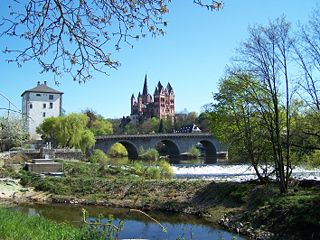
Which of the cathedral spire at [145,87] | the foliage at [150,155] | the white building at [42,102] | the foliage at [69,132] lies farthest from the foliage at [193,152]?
the cathedral spire at [145,87]

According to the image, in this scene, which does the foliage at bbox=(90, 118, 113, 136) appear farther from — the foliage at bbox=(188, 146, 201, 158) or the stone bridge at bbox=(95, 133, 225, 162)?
the foliage at bbox=(188, 146, 201, 158)

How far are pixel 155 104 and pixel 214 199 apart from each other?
128136mm

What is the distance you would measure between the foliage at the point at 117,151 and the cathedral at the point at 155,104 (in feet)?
211

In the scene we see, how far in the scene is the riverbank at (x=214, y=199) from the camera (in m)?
16.3

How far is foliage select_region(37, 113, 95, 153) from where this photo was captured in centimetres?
5797

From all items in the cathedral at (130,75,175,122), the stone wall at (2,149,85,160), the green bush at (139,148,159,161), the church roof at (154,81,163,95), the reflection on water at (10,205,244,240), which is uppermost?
the church roof at (154,81,163,95)

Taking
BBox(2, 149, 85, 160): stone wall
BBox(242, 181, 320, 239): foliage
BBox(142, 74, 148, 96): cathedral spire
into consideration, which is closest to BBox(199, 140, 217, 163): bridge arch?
BBox(2, 149, 85, 160): stone wall

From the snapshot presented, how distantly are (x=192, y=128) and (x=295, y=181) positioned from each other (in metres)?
90.2

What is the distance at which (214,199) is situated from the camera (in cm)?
2338

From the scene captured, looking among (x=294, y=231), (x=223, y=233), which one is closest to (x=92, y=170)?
(x=223, y=233)

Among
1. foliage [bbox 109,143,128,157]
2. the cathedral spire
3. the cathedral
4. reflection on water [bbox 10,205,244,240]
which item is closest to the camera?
reflection on water [bbox 10,205,244,240]

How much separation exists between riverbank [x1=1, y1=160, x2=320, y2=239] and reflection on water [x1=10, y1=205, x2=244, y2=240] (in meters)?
0.99

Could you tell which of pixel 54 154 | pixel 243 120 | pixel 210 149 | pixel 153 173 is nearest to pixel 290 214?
pixel 243 120

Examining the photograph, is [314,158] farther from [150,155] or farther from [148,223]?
[150,155]
